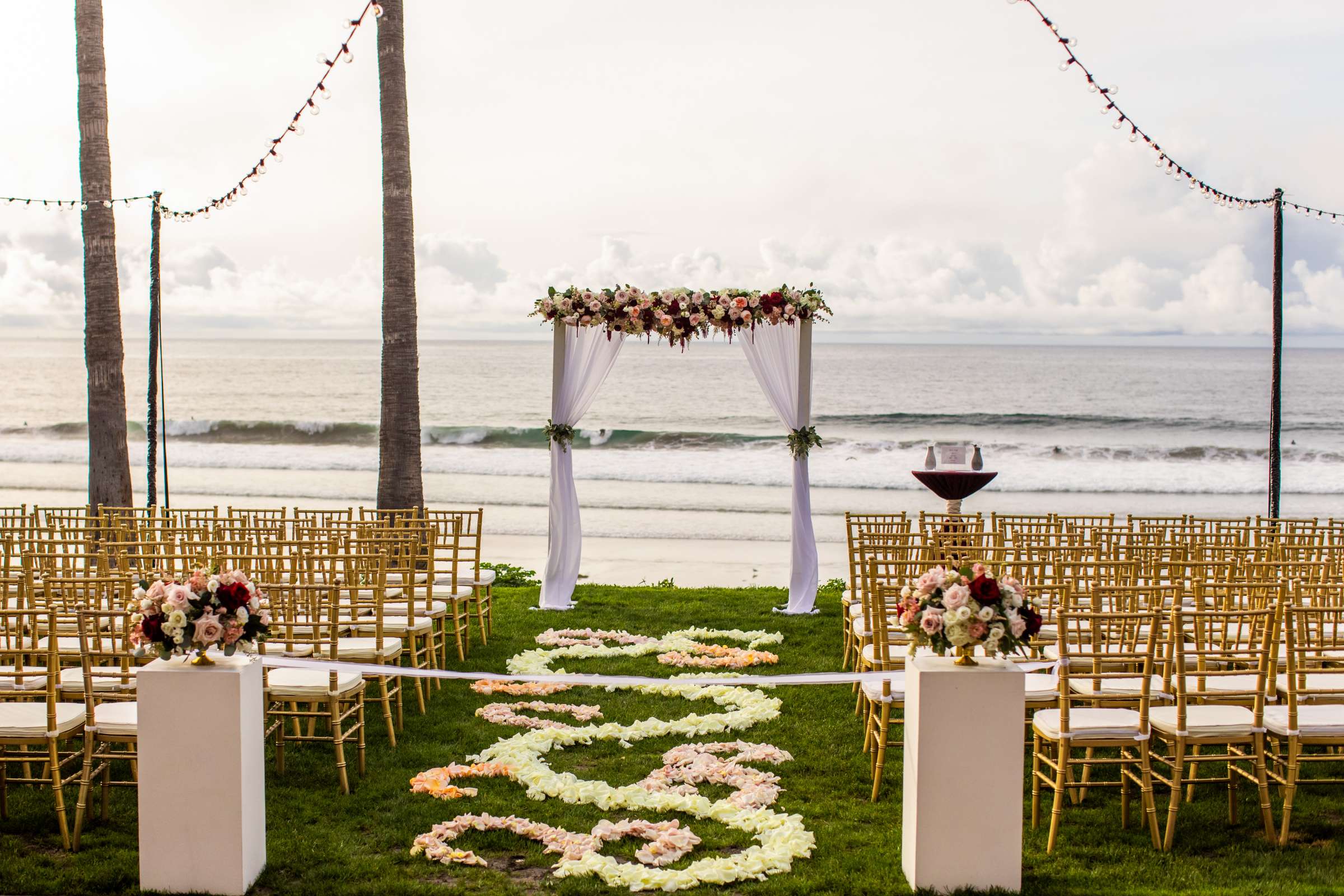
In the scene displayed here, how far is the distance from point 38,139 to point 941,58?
2203 centimetres

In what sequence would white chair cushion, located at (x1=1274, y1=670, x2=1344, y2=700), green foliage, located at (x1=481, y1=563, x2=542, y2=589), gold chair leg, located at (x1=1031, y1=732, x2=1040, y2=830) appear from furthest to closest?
green foliage, located at (x1=481, y1=563, x2=542, y2=589) → white chair cushion, located at (x1=1274, y1=670, x2=1344, y2=700) → gold chair leg, located at (x1=1031, y1=732, x2=1040, y2=830)

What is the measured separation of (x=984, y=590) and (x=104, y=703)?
145 inches

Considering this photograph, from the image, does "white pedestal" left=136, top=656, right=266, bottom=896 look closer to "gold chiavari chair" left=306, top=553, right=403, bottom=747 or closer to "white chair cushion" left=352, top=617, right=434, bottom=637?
"gold chiavari chair" left=306, top=553, right=403, bottom=747

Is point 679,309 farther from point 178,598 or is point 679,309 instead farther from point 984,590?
point 178,598

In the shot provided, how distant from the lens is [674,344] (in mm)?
9531

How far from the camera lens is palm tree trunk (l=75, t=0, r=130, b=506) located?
925 centimetres

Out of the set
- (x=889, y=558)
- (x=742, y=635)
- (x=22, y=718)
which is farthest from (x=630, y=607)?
(x=22, y=718)

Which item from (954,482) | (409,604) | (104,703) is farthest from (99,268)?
(954,482)

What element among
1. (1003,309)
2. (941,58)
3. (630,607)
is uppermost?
(941,58)

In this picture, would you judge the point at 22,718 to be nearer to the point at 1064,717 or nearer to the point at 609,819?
the point at 609,819

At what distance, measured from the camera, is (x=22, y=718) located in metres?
4.39

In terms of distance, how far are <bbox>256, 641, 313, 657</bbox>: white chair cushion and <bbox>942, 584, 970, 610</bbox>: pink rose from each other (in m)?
3.14

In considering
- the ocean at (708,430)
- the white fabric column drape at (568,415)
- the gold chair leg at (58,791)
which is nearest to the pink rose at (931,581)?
the gold chair leg at (58,791)

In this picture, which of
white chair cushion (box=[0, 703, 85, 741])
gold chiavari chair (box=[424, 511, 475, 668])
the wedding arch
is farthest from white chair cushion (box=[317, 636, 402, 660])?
the wedding arch
